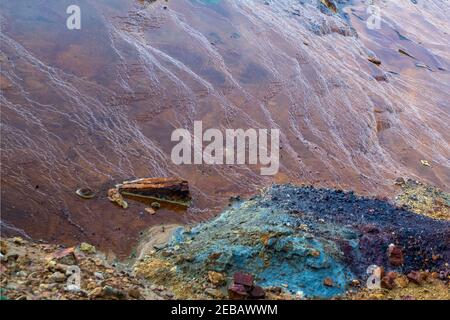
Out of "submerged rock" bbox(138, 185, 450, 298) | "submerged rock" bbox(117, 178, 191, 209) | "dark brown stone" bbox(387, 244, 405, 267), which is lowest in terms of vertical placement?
"submerged rock" bbox(117, 178, 191, 209)

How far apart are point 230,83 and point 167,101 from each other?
2.17 metres

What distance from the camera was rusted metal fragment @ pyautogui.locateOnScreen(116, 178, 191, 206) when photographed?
24.3ft

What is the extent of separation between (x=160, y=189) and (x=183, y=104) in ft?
10.9

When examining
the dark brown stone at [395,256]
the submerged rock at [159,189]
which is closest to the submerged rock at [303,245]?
the dark brown stone at [395,256]

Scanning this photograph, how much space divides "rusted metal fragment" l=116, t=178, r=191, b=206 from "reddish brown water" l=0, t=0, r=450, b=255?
0.27m

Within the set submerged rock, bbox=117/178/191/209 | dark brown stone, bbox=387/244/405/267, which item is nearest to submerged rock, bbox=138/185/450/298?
dark brown stone, bbox=387/244/405/267

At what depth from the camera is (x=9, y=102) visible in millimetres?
8477

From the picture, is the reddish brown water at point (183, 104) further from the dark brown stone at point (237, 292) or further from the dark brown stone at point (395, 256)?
the dark brown stone at point (395, 256)

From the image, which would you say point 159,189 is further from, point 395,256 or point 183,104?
point 395,256

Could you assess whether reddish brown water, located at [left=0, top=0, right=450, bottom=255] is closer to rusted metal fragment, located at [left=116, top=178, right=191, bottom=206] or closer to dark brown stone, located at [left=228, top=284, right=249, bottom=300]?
rusted metal fragment, located at [left=116, top=178, right=191, bottom=206]

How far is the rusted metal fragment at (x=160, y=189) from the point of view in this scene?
739cm

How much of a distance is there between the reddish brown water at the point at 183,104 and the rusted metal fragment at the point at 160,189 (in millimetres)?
274
